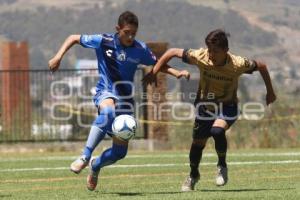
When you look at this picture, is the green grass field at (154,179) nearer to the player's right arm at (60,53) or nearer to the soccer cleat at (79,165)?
the soccer cleat at (79,165)

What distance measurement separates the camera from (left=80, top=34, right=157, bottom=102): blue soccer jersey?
1330cm

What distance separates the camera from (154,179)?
15336 millimetres

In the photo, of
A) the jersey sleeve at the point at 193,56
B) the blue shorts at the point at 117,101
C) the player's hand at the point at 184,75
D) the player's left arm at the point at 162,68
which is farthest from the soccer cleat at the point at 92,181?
the jersey sleeve at the point at 193,56

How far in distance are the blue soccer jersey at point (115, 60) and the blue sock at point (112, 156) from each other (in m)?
0.59

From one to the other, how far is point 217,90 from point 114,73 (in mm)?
1204

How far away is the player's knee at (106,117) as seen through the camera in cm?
1302

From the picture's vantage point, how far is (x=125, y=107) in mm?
13305

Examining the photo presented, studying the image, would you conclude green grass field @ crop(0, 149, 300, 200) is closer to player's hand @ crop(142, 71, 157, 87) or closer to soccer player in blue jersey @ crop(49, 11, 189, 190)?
soccer player in blue jersey @ crop(49, 11, 189, 190)

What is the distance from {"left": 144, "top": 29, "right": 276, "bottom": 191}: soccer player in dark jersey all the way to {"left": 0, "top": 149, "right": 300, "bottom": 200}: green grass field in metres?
0.56

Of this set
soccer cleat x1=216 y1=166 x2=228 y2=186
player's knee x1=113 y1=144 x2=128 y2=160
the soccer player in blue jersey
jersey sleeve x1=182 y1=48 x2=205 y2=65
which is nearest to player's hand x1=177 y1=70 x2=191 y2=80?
the soccer player in blue jersey

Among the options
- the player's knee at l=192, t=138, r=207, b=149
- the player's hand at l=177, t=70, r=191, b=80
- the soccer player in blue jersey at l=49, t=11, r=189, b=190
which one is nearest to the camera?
the player's hand at l=177, t=70, r=191, b=80

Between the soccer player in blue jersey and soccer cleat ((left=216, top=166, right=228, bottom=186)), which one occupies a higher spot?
the soccer player in blue jersey

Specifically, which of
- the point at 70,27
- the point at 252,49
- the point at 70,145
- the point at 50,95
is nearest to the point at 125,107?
the point at 70,145

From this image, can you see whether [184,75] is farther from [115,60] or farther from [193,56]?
[115,60]
